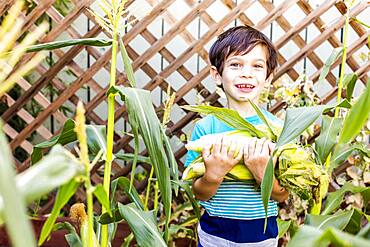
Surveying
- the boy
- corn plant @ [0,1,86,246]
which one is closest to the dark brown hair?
the boy

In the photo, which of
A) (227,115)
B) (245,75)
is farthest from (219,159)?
(245,75)

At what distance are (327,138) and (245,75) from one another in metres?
0.23

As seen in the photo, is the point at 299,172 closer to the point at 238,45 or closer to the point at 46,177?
the point at 238,45

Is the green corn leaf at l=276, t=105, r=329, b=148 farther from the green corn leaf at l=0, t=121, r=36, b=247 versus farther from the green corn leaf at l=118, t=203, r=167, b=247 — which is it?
the green corn leaf at l=0, t=121, r=36, b=247

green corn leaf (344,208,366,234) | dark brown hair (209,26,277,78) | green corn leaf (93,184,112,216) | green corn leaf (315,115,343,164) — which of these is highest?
green corn leaf (93,184,112,216)

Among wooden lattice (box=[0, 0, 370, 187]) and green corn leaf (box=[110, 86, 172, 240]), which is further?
wooden lattice (box=[0, 0, 370, 187])

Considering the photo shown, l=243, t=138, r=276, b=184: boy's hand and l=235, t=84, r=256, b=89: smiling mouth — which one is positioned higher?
l=235, t=84, r=256, b=89: smiling mouth

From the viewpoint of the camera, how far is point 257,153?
1.17 metres

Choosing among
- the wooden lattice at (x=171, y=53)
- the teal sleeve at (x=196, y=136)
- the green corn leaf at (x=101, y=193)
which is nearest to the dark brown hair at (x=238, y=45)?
the teal sleeve at (x=196, y=136)

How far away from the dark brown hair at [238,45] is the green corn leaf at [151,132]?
1.30ft

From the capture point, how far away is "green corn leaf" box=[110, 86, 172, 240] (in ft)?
3.10

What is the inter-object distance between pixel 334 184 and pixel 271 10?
0.63 metres

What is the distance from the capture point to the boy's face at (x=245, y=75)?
4.40 feet

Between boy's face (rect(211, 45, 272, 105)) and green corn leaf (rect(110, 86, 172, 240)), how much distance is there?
1.14 feet
